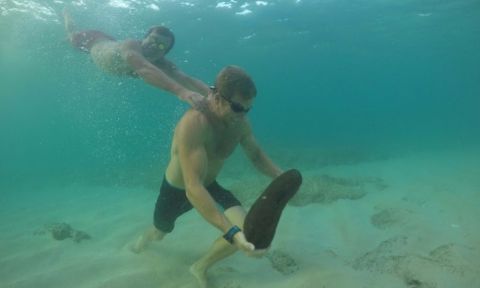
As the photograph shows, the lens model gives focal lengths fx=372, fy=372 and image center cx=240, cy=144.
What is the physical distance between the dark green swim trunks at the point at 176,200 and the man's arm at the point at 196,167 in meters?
1.35

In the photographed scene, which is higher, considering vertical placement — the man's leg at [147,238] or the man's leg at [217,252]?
the man's leg at [217,252]

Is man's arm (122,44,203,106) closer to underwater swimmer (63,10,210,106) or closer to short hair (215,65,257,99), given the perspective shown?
underwater swimmer (63,10,210,106)

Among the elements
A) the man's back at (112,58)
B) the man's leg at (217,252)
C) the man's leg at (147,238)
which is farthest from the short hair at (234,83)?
the man's back at (112,58)

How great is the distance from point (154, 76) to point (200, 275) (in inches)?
129

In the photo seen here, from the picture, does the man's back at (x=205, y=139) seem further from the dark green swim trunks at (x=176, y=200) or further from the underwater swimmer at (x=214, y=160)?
the dark green swim trunks at (x=176, y=200)

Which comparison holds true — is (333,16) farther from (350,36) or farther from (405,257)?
(405,257)

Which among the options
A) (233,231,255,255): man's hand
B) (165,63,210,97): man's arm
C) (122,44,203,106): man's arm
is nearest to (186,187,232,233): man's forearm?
(233,231,255,255): man's hand

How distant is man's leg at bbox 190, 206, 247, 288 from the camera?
5.02 metres

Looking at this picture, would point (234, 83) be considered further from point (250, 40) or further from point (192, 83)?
point (250, 40)

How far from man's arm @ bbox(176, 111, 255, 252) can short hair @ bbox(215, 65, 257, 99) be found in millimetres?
483

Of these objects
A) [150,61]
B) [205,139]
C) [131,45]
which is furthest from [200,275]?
[131,45]

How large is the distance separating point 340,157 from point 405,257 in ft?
50.0

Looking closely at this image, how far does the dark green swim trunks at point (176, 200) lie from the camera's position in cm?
553

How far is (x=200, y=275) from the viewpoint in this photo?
516 cm
